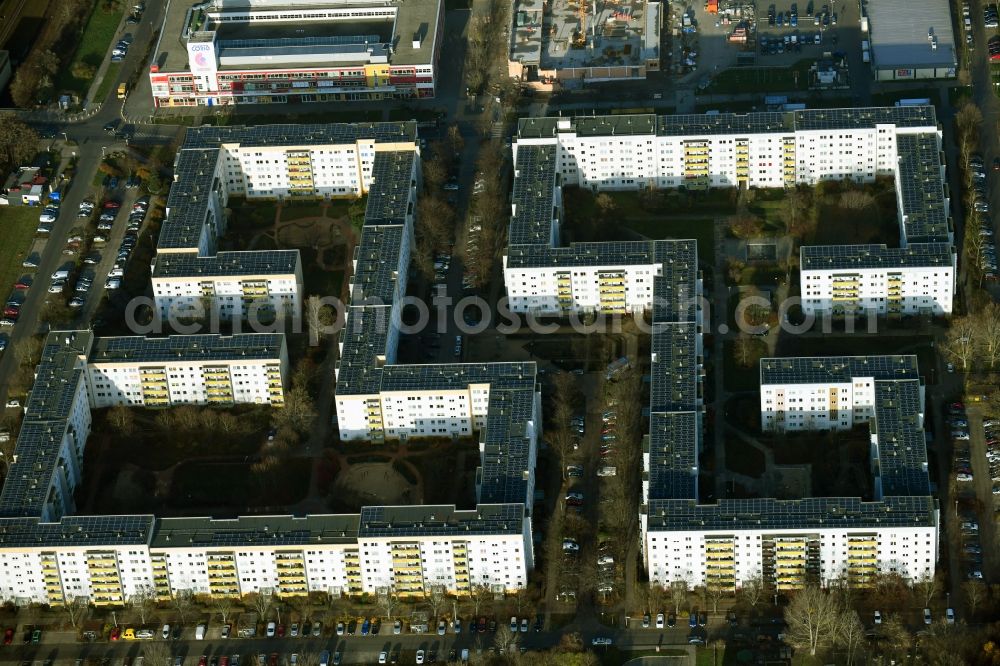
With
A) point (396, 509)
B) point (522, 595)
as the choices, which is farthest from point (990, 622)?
point (396, 509)

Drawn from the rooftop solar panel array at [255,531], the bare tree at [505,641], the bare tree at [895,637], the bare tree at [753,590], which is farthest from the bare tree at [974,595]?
the rooftop solar panel array at [255,531]

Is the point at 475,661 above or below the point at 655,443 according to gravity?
below

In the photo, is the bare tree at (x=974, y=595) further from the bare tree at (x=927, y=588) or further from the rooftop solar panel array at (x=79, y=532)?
the rooftop solar panel array at (x=79, y=532)

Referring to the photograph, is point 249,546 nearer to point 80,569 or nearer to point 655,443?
point 80,569

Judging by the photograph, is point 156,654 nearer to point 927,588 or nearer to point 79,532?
point 79,532

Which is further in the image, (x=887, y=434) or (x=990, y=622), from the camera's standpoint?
(x=887, y=434)
